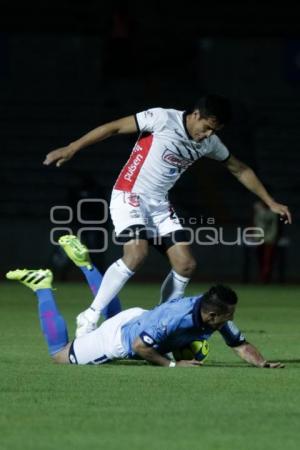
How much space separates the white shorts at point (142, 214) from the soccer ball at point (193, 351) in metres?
1.70

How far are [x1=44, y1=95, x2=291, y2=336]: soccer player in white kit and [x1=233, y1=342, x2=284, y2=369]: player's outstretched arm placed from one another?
1.61m

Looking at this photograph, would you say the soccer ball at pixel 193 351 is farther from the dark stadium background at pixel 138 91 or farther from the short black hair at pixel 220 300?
the dark stadium background at pixel 138 91

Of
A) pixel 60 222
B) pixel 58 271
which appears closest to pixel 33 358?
pixel 58 271

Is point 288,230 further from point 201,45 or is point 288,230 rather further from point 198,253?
point 201,45

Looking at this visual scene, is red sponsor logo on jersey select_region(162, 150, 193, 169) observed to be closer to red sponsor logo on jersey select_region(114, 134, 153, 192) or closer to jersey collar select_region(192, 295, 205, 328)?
red sponsor logo on jersey select_region(114, 134, 153, 192)

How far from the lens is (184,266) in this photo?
1171 cm

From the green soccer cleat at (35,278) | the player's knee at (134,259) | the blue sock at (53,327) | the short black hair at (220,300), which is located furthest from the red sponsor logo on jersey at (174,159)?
the short black hair at (220,300)

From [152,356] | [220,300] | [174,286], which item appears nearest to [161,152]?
[174,286]

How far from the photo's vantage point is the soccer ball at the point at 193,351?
1028cm

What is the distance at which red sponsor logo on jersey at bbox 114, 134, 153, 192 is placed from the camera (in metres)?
11.9

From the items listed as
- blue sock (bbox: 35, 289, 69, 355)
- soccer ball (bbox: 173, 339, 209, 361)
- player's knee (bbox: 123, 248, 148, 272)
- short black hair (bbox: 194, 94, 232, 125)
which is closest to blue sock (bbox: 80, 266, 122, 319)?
player's knee (bbox: 123, 248, 148, 272)

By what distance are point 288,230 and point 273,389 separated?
18.8m

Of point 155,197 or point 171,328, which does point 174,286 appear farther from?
point 171,328

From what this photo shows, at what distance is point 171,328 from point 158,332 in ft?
0.33
